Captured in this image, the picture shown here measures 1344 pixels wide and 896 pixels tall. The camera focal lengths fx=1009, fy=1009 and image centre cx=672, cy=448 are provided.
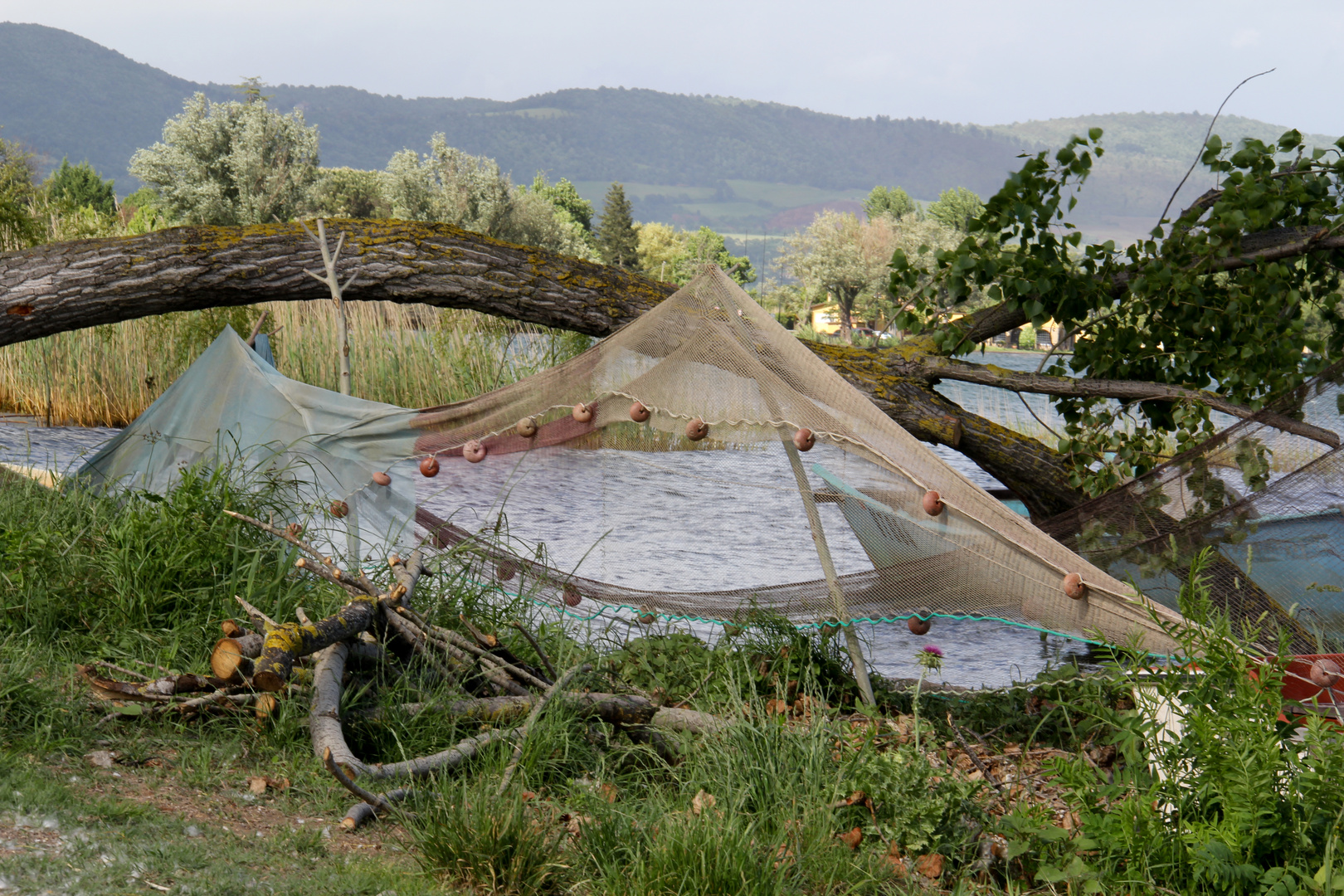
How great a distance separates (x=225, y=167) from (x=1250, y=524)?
130 feet

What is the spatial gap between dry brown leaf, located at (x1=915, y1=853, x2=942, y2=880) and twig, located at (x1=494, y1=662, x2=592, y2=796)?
0.95 meters

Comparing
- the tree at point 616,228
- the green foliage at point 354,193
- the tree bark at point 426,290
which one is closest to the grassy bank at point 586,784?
the tree bark at point 426,290

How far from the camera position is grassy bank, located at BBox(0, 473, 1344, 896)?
1.94m

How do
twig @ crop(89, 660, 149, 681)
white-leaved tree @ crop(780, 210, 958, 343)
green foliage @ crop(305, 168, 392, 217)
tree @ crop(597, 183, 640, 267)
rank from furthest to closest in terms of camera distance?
1. tree @ crop(597, 183, 640, 267)
2. white-leaved tree @ crop(780, 210, 958, 343)
3. green foliage @ crop(305, 168, 392, 217)
4. twig @ crop(89, 660, 149, 681)

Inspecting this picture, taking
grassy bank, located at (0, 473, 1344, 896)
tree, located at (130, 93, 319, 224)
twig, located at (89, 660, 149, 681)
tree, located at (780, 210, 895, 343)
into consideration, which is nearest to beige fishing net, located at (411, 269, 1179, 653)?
grassy bank, located at (0, 473, 1344, 896)

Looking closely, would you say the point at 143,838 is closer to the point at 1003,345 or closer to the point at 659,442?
the point at 659,442

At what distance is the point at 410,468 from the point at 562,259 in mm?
1612

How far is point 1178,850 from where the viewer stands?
203 centimetres

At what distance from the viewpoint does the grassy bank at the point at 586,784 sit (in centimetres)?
194

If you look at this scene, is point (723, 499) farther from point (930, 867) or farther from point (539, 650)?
point (930, 867)

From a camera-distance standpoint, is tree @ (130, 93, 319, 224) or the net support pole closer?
the net support pole

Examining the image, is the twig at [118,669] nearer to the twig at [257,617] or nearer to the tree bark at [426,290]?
the twig at [257,617]

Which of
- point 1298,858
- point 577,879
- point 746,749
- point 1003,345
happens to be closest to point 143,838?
point 577,879

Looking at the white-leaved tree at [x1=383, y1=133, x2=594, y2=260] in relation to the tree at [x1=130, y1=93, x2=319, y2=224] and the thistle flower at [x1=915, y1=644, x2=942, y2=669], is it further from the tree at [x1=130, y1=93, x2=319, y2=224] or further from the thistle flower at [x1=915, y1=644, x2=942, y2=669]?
the thistle flower at [x1=915, y1=644, x2=942, y2=669]
